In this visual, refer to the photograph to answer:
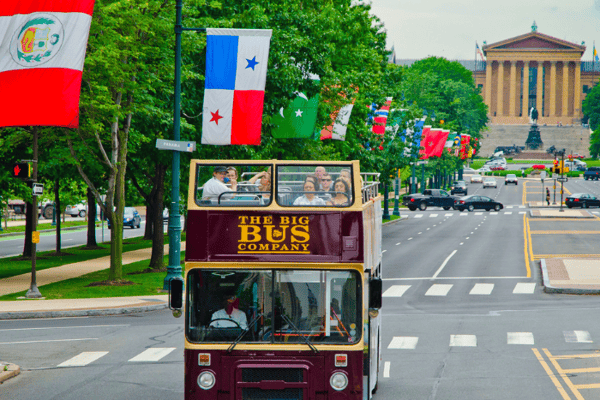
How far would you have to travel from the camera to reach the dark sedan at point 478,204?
7056 centimetres

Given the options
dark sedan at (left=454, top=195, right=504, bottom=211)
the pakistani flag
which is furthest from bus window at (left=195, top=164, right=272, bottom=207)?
dark sedan at (left=454, top=195, right=504, bottom=211)

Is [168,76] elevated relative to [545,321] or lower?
elevated

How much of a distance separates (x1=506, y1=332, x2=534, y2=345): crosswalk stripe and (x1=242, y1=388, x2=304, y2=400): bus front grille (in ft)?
29.6

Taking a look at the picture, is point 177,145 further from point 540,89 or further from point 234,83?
point 540,89

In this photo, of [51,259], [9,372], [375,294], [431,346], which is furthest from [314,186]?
[51,259]

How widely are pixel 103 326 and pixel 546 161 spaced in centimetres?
13470

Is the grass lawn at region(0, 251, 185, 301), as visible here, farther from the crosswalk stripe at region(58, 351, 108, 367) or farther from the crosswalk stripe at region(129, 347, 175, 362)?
the crosswalk stripe at region(129, 347, 175, 362)

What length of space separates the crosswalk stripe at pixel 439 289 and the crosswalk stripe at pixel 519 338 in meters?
7.37

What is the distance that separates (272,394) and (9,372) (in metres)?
6.59

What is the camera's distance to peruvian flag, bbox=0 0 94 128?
18359 millimetres

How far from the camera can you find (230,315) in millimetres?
8867

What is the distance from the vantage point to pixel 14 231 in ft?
194

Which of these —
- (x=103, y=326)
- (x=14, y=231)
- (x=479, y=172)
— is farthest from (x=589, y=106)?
(x=103, y=326)

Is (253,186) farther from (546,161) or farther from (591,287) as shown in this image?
(546,161)
